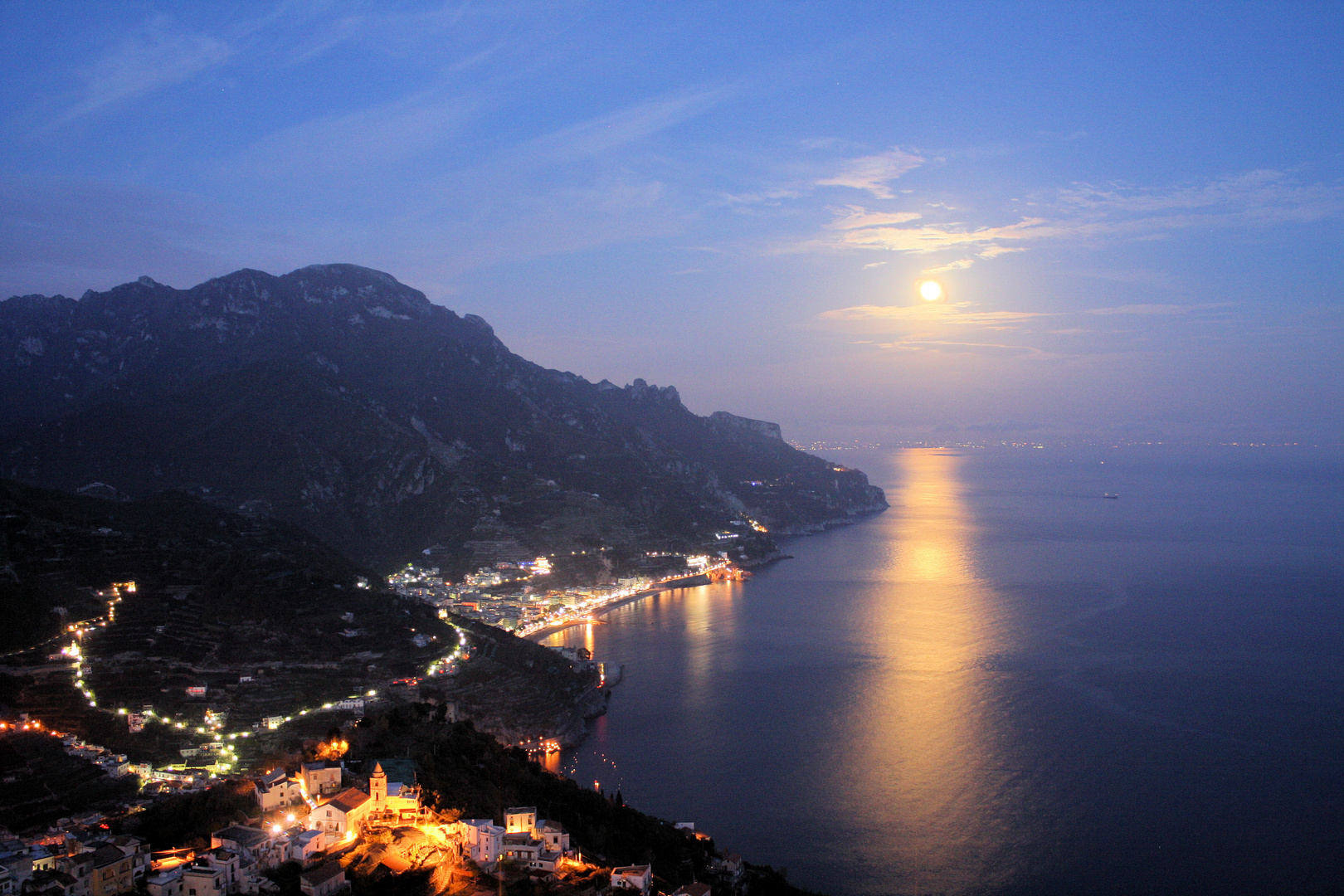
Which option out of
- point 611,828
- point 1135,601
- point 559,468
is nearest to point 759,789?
point 611,828

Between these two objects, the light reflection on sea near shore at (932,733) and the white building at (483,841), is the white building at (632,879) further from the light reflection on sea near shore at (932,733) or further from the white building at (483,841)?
the light reflection on sea near shore at (932,733)

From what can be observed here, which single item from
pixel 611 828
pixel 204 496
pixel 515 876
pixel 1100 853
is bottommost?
pixel 1100 853

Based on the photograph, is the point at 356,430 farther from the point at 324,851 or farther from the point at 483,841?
the point at 483,841

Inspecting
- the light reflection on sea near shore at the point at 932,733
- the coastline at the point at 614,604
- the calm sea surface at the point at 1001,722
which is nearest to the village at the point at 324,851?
the calm sea surface at the point at 1001,722

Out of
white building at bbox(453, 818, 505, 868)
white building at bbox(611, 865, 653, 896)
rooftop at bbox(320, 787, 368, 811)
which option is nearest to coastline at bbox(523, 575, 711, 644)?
rooftop at bbox(320, 787, 368, 811)

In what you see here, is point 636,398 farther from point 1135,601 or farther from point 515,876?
point 515,876

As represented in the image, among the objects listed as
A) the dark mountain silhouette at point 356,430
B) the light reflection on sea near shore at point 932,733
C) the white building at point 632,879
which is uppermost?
the dark mountain silhouette at point 356,430
